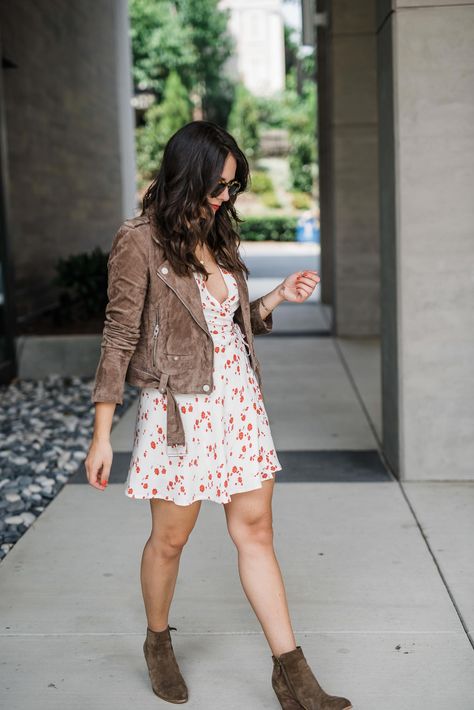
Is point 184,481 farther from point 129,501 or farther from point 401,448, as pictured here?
point 401,448

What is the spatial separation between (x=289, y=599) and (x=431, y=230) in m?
2.19

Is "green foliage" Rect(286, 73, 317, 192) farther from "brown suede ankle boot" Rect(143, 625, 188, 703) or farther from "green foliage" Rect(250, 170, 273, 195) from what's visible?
"brown suede ankle boot" Rect(143, 625, 188, 703)

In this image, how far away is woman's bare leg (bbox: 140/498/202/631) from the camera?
2854 mm

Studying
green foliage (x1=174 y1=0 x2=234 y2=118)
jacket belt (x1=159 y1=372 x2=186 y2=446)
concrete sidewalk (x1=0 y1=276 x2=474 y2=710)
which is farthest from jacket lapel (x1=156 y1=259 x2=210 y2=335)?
green foliage (x1=174 y1=0 x2=234 y2=118)

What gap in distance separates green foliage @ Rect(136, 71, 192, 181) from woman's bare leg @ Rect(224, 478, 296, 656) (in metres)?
39.3

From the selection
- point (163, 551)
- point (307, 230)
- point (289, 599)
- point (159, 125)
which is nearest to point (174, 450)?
point (163, 551)

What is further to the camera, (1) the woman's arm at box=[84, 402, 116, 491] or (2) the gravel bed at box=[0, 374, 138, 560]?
(2) the gravel bed at box=[0, 374, 138, 560]

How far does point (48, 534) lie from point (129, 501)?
577mm

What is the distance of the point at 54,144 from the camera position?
38.1 ft

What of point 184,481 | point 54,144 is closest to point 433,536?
point 184,481

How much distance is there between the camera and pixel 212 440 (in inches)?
111

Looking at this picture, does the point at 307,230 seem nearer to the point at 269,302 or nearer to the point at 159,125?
the point at 159,125

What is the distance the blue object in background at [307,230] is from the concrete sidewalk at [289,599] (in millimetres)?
30456

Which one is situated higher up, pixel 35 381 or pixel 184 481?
pixel 184 481
